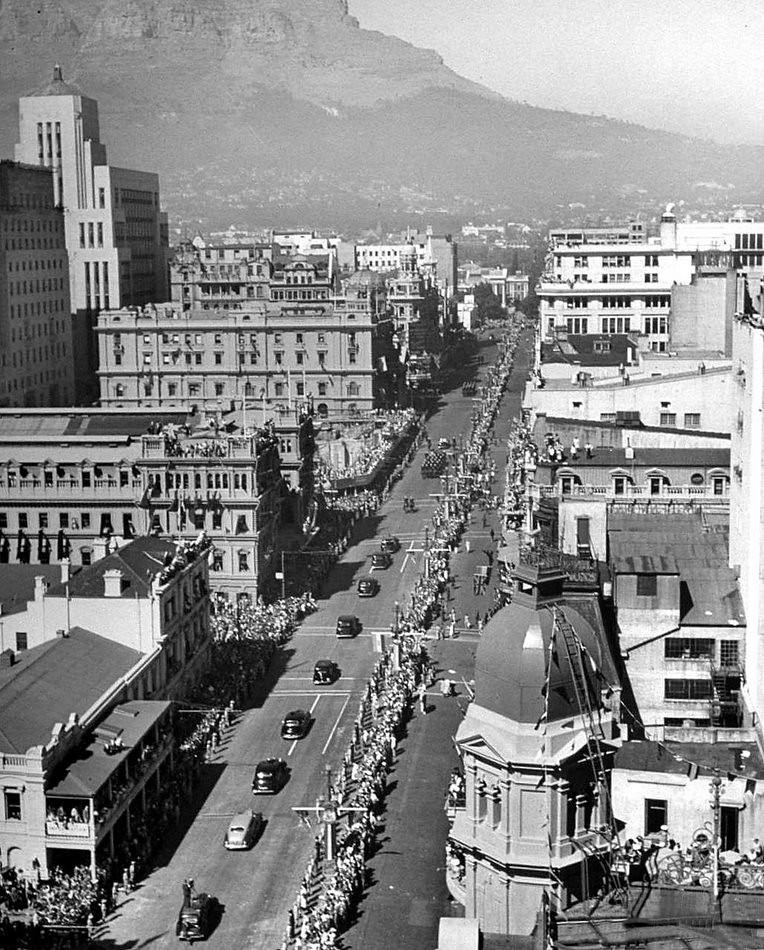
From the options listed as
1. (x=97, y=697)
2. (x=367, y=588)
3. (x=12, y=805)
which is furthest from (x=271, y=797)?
(x=367, y=588)

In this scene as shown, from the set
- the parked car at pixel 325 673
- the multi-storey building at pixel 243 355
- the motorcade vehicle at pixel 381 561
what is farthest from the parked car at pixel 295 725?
the multi-storey building at pixel 243 355

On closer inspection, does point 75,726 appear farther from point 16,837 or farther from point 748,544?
point 748,544

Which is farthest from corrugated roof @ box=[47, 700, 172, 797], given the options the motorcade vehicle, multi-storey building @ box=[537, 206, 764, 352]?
multi-storey building @ box=[537, 206, 764, 352]

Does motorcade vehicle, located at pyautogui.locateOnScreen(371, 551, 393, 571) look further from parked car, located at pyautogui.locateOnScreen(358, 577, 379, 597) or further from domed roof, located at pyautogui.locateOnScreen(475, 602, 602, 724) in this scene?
domed roof, located at pyautogui.locateOnScreen(475, 602, 602, 724)

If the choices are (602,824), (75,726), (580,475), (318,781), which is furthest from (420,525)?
(602,824)

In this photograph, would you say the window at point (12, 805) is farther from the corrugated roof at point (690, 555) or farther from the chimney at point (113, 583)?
the corrugated roof at point (690, 555)

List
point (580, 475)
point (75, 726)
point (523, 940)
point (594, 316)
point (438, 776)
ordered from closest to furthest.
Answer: point (523, 940) < point (75, 726) < point (438, 776) < point (580, 475) < point (594, 316)
